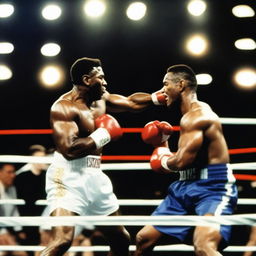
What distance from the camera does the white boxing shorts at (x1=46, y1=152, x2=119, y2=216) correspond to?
A: 264 centimetres

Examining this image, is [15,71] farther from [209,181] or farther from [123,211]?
[209,181]

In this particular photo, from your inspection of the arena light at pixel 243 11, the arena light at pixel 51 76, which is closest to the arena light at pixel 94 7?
the arena light at pixel 51 76

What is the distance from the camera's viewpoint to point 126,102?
10.8 ft

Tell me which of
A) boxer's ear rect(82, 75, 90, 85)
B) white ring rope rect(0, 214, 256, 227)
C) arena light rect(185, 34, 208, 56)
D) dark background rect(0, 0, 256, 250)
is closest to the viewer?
white ring rope rect(0, 214, 256, 227)

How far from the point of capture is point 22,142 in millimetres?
6211

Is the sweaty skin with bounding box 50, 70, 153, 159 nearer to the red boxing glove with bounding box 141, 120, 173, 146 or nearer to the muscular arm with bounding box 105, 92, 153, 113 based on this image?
the muscular arm with bounding box 105, 92, 153, 113

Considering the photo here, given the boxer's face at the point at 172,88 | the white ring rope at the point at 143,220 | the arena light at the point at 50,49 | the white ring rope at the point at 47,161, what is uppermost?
the arena light at the point at 50,49

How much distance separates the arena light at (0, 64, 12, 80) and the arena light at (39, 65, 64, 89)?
38 cm

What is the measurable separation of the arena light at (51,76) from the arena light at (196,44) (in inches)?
59.3

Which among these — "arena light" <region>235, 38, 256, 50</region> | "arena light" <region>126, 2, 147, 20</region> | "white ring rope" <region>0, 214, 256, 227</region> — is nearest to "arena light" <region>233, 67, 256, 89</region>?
"arena light" <region>235, 38, 256, 50</region>

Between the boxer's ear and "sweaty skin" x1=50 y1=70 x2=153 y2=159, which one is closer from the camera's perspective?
"sweaty skin" x1=50 y1=70 x2=153 y2=159

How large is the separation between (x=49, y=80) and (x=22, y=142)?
2.62 ft

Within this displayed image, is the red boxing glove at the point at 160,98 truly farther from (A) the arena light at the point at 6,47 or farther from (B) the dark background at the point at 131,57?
(A) the arena light at the point at 6,47

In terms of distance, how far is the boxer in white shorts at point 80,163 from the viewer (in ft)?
8.65
